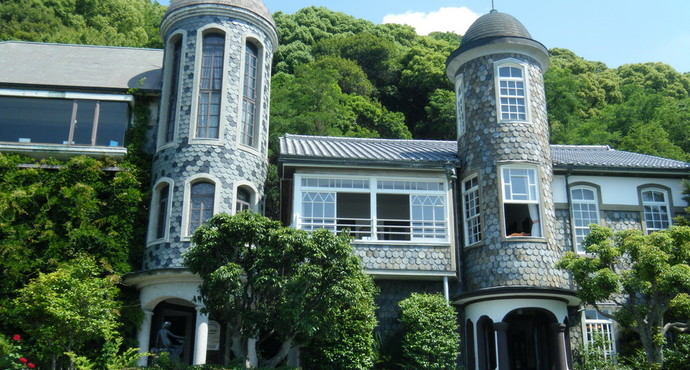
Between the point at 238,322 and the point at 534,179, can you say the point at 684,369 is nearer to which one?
the point at 534,179

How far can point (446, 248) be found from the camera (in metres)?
19.2

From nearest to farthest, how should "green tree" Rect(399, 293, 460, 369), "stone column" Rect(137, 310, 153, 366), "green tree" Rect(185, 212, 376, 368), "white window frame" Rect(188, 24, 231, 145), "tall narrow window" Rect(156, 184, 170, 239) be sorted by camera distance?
1. "green tree" Rect(185, 212, 376, 368)
2. "green tree" Rect(399, 293, 460, 369)
3. "stone column" Rect(137, 310, 153, 366)
4. "tall narrow window" Rect(156, 184, 170, 239)
5. "white window frame" Rect(188, 24, 231, 145)

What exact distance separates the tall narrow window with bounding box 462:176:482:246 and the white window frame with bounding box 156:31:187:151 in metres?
9.00

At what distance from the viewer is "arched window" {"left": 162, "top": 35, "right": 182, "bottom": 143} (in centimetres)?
2021

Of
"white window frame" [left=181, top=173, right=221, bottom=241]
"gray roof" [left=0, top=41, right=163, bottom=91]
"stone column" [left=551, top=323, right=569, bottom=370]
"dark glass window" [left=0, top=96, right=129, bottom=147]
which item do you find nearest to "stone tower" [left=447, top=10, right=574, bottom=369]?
"stone column" [left=551, top=323, right=569, bottom=370]

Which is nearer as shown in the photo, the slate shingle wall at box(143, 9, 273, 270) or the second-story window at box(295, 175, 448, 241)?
the slate shingle wall at box(143, 9, 273, 270)

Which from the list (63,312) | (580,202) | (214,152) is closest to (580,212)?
(580,202)

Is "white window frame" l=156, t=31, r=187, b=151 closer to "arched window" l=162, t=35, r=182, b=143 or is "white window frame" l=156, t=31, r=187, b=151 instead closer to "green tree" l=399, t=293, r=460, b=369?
"arched window" l=162, t=35, r=182, b=143

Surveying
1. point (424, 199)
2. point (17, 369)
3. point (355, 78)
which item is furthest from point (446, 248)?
point (355, 78)

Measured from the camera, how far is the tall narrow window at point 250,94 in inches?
806

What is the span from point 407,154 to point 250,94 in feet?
17.5

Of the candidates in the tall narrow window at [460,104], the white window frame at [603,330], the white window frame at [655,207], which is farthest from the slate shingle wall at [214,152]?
the white window frame at [655,207]

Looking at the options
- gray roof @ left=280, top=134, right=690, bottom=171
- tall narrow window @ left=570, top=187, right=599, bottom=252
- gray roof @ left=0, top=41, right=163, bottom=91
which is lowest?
tall narrow window @ left=570, top=187, right=599, bottom=252

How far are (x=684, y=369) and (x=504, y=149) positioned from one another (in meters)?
7.55
